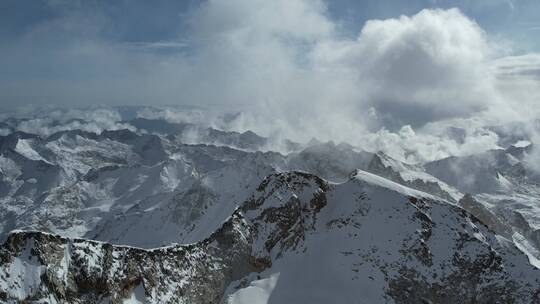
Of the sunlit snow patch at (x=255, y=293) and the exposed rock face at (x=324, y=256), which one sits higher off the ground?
the exposed rock face at (x=324, y=256)

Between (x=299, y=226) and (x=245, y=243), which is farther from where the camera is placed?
(x=299, y=226)

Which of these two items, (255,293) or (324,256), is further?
(324,256)

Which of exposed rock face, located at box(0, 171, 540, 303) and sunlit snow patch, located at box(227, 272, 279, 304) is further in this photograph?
sunlit snow patch, located at box(227, 272, 279, 304)

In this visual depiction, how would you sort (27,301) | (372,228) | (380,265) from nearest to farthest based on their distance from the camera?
(27,301) → (380,265) → (372,228)

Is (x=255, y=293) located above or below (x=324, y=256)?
below

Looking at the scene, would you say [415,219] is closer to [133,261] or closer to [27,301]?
[133,261]

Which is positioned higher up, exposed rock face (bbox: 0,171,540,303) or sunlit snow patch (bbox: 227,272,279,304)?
exposed rock face (bbox: 0,171,540,303)

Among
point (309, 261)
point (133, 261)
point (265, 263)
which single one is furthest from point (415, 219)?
point (133, 261)

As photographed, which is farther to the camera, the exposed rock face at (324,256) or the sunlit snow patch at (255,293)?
the sunlit snow patch at (255,293)
